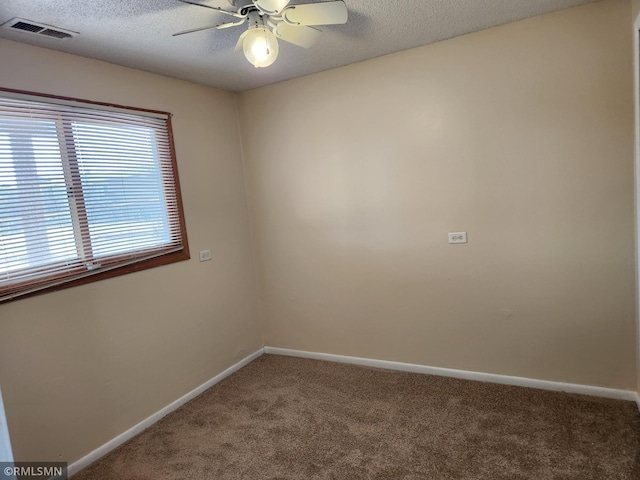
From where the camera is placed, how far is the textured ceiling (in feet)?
6.53

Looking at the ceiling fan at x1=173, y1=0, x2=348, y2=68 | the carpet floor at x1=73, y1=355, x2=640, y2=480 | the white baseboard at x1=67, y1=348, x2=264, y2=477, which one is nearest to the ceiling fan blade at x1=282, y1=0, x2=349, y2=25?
the ceiling fan at x1=173, y1=0, x2=348, y2=68

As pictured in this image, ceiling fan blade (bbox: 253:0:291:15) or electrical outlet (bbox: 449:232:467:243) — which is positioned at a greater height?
ceiling fan blade (bbox: 253:0:291:15)

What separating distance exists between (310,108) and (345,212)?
37.8 inches

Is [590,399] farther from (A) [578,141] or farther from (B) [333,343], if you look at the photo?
(B) [333,343]

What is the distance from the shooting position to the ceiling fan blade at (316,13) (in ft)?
5.98

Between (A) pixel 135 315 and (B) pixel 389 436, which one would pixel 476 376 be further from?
(A) pixel 135 315

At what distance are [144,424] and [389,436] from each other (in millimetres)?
1739

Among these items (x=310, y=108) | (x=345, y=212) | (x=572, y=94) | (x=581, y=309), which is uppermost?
(x=310, y=108)

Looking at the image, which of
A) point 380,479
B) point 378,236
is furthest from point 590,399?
point 378,236

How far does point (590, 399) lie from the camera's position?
2637 millimetres

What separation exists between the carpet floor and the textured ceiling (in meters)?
2.56

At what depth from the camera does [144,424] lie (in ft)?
9.24

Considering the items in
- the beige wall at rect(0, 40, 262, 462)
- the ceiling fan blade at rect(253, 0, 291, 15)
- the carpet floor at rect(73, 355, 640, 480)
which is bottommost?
the carpet floor at rect(73, 355, 640, 480)

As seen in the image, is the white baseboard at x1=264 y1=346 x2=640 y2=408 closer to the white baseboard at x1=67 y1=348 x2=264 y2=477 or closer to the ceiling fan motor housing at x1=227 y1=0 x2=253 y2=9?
the white baseboard at x1=67 y1=348 x2=264 y2=477
